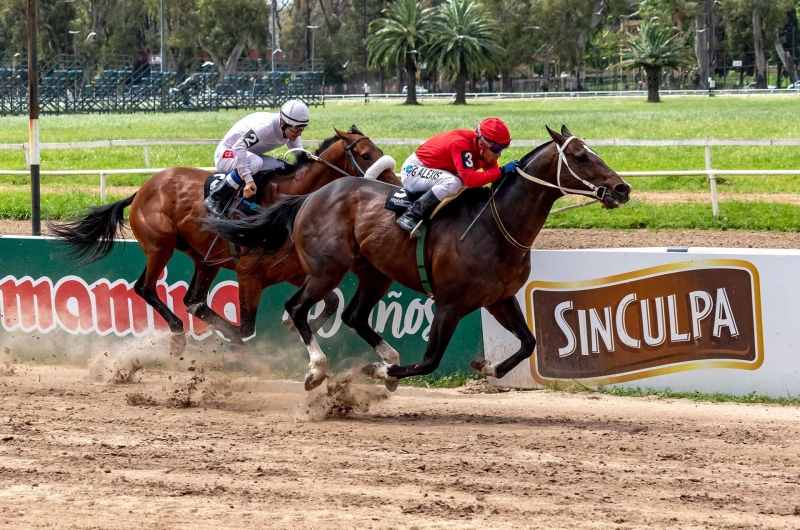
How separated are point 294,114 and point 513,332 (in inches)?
106

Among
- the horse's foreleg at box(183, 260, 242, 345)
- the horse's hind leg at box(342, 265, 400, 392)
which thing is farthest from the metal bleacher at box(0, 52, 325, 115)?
the horse's hind leg at box(342, 265, 400, 392)

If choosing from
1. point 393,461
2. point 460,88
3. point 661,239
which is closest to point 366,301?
point 393,461

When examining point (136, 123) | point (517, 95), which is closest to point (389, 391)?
point (136, 123)

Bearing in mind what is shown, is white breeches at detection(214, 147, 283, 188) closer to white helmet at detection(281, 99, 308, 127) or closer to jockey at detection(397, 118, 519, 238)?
white helmet at detection(281, 99, 308, 127)

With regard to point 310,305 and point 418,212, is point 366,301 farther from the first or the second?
point 418,212

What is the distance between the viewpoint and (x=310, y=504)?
16.7 feet

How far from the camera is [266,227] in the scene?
8.16m

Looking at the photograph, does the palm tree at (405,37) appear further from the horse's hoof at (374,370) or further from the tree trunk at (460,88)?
the horse's hoof at (374,370)

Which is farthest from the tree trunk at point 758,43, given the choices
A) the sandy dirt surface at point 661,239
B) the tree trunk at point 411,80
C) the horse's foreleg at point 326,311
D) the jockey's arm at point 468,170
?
the jockey's arm at point 468,170

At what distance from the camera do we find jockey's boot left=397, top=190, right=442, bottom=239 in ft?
23.7

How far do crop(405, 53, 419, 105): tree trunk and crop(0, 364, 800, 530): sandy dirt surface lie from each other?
63.3m

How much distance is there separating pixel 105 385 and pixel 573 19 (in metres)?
86.1

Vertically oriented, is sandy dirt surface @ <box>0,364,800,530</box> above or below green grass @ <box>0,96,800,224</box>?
below

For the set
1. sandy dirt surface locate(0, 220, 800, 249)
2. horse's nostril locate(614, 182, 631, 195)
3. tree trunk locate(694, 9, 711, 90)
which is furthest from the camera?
tree trunk locate(694, 9, 711, 90)
